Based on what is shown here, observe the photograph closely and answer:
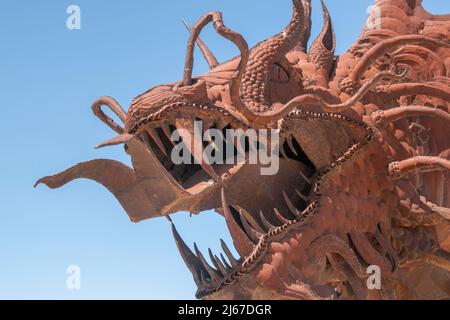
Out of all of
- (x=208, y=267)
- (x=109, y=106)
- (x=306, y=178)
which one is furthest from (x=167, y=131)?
(x=306, y=178)

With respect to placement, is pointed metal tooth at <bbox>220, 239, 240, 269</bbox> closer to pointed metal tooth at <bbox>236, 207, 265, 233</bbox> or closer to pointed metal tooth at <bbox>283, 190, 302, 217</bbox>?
pointed metal tooth at <bbox>236, 207, 265, 233</bbox>

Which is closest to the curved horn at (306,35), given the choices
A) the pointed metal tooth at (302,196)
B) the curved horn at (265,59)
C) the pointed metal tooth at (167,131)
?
the curved horn at (265,59)

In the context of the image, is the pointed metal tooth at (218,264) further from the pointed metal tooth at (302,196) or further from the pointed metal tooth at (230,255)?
the pointed metal tooth at (302,196)

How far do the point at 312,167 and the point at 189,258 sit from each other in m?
1.09

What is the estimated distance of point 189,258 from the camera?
223 inches

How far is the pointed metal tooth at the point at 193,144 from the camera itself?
5141 millimetres

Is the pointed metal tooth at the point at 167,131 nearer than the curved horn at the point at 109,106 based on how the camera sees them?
Yes

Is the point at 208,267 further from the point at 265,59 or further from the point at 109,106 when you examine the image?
the point at 265,59

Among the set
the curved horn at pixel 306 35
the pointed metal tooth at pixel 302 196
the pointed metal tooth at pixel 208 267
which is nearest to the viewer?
the pointed metal tooth at pixel 208 267

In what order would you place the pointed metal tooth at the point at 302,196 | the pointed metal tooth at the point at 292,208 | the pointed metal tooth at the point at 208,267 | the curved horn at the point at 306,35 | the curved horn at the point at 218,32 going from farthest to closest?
the curved horn at the point at 306,35, the pointed metal tooth at the point at 302,196, the pointed metal tooth at the point at 292,208, the pointed metal tooth at the point at 208,267, the curved horn at the point at 218,32

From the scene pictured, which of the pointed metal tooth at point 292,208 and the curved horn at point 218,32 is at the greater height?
the curved horn at point 218,32

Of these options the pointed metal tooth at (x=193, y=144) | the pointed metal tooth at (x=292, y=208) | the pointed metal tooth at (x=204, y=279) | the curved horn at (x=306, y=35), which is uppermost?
the curved horn at (x=306, y=35)

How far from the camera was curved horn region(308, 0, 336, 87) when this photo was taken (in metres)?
6.26

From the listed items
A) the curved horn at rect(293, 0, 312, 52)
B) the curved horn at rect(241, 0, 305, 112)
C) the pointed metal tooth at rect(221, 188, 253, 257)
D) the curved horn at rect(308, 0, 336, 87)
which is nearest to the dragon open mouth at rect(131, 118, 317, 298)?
the pointed metal tooth at rect(221, 188, 253, 257)
